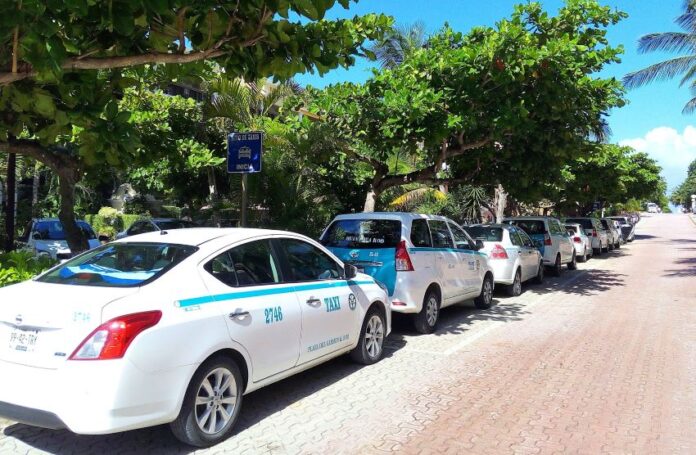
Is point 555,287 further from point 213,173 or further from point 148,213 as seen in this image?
point 148,213

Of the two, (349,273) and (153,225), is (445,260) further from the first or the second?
(153,225)

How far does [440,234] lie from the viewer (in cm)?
884

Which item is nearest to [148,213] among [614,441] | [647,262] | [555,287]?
[555,287]

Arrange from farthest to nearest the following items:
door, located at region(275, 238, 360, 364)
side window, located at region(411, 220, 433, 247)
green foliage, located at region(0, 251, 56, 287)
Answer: side window, located at region(411, 220, 433, 247), green foliage, located at region(0, 251, 56, 287), door, located at region(275, 238, 360, 364)

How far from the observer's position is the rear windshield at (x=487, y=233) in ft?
41.0

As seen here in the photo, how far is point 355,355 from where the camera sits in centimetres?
632

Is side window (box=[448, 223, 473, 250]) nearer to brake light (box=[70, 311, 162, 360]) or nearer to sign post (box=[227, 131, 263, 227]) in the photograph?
sign post (box=[227, 131, 263, 227])

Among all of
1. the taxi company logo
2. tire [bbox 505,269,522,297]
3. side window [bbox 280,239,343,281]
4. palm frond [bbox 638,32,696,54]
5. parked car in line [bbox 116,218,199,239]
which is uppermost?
palm frond [bbox 638,32,696,54]

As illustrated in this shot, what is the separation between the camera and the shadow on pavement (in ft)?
44.4

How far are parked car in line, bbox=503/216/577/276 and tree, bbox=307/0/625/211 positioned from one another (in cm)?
372

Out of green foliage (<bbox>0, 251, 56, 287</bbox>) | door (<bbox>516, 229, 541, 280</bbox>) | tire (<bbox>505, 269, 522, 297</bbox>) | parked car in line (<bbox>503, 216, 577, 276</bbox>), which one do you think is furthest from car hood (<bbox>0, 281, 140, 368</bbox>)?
parked car in line (<bbox>503, 216, 577, 276</bbox>)

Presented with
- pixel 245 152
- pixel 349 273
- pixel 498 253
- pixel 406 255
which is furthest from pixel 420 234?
pixel 498 253

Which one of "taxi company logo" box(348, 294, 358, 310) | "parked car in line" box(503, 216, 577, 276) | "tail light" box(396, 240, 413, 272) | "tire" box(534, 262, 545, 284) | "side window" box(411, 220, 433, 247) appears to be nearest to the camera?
"taxi company logo" box(348, 294, 358, 310)

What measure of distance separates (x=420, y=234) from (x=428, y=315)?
1.18 meters
